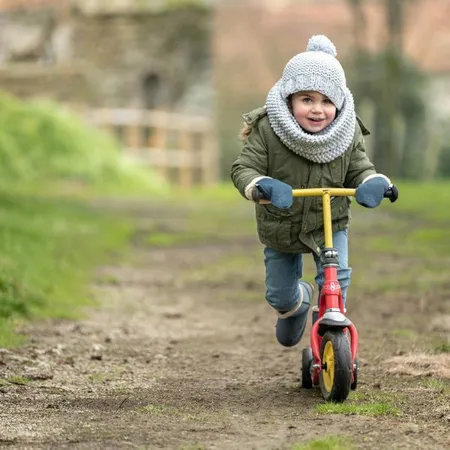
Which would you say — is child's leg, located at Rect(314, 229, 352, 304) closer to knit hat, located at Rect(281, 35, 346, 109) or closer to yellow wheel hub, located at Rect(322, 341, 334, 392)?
yellow wheel hub, located at Rect(322, 341, 334, 392)

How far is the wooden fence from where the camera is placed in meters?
26.4

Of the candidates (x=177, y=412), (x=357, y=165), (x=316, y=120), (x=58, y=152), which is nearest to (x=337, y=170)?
(x=357, y=165)

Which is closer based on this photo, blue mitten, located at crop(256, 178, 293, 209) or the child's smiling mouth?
blue mitten, located at crop(256, 178, 293, 209)

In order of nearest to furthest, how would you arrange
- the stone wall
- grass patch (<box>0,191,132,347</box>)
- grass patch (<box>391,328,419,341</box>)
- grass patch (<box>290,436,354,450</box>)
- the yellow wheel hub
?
grass patch (<box>290,436,354,450</box>)
the yellow wheel hub
grass patch (<box>391,328,419,341</box>)
grass patch (<box>0,191,132,347</box>)
the stone wall

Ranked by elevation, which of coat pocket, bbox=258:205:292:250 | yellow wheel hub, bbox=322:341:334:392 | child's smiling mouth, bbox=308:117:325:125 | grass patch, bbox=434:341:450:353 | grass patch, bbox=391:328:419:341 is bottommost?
grass patch, bbox=391:328:419:341

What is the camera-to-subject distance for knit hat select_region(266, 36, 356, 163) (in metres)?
5.33

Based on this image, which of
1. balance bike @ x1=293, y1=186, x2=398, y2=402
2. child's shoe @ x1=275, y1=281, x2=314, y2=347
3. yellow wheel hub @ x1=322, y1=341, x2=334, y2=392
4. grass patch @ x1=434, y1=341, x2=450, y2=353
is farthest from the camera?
grass patch @ x1=434, y1=341, x2=450, y2=353

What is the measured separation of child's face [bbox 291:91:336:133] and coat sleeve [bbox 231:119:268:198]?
0.20 meters

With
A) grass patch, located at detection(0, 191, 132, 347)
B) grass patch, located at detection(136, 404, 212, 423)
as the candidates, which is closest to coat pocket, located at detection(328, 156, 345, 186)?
grass patch, located at detection(136, 404, 212, 423)

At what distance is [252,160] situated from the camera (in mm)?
5383

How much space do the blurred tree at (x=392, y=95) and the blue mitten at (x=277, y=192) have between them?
19853mm

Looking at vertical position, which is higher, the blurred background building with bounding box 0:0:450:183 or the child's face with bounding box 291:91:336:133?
the blurred background building with bounding box 0:0:450:183

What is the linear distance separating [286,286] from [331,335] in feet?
1.97

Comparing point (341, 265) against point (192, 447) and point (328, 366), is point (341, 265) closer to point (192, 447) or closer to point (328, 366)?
point (328, 366)
